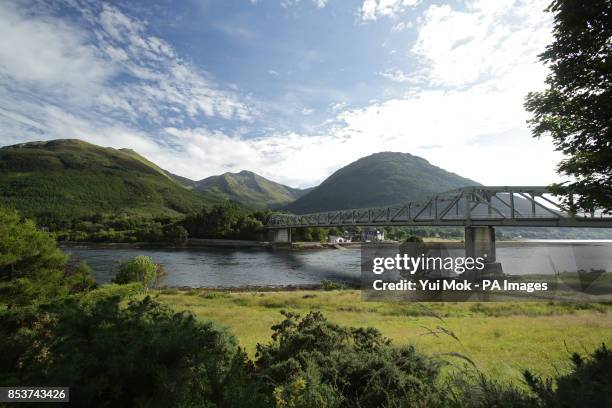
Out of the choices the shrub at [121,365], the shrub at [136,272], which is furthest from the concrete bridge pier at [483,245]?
the shrub at [121,365]

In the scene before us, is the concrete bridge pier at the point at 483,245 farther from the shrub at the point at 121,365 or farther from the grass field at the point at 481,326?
the shrub at the point at 121,365

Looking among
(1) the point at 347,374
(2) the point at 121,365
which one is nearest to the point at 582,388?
(1) the point at 347,374

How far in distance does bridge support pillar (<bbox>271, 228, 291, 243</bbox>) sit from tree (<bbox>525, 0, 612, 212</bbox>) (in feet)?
409

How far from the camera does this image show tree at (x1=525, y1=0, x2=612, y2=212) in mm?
10055

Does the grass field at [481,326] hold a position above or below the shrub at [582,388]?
below

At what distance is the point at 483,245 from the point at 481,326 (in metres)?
35.3

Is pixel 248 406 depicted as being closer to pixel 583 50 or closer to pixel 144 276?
pixel 583 50

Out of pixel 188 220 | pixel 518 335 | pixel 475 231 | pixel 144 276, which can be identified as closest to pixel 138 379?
pixel 518 335

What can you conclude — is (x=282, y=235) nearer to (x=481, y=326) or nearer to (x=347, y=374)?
(x=481, y=326)

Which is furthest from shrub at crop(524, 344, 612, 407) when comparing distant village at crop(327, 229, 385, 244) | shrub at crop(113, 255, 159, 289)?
distant village at crop(327, 229, 385, 244)

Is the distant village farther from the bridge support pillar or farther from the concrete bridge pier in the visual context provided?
the concrete bridge pier

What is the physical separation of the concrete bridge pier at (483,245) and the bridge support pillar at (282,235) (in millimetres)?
88871

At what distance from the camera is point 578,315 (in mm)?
22500

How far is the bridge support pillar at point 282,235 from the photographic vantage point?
5364 inches
